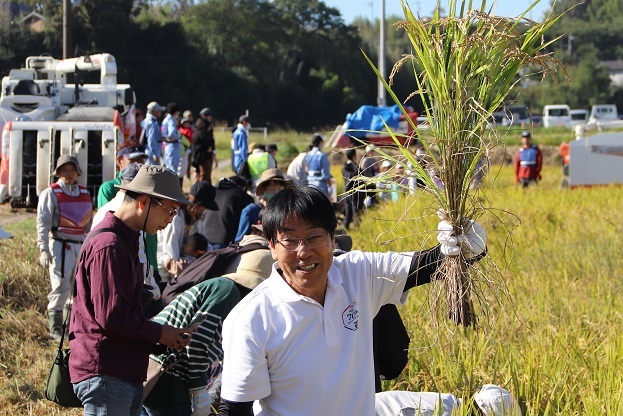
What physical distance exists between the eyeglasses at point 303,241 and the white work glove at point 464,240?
0.51 m

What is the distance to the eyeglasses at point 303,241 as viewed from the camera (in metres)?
3.18

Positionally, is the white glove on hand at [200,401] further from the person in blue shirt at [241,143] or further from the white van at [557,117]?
the white van at [557,117]

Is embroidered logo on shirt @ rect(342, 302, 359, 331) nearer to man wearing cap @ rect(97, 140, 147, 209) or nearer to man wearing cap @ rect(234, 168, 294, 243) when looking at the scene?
man wearing cap @ rect(97, 140, 147, 209)

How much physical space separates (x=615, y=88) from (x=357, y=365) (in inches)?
2988

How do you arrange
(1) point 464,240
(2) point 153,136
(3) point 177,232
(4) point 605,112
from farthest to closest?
(4) point 605,112, (2) point 153,136, (3) point 177,232, (1) point 464,240

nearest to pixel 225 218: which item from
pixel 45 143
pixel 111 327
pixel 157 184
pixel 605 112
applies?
pixel 157 184

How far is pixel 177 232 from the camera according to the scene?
6.98m

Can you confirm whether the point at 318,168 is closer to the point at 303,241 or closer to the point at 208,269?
the point at 208,269

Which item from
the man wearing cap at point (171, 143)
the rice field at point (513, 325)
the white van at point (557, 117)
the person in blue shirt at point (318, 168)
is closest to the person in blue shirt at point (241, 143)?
the man wearing cap at point (171, 143)

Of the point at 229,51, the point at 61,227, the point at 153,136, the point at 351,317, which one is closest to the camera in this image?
the point at 351,317

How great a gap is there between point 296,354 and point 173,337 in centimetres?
121

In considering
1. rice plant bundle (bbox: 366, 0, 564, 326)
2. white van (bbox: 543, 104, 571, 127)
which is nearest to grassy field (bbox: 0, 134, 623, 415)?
rice plant bundle (bbox: 366, 0, 564, 326)

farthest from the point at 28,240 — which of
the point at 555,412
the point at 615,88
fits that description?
the point at 615,88

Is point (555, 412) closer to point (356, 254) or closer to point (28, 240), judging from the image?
point (356, 254)
